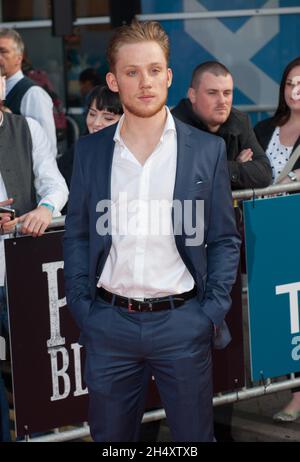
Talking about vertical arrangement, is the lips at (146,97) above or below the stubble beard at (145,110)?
above

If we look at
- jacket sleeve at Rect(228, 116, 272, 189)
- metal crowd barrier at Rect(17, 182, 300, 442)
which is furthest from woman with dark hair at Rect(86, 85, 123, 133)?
metal crowd barrier at Rect(17, 182, 300, 442)

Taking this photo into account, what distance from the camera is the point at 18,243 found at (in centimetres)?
477

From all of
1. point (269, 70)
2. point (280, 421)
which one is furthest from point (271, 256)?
point (269, 70)

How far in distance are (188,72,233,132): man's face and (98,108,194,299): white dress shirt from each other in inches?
77.3

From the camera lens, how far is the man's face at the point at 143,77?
12.8 feet

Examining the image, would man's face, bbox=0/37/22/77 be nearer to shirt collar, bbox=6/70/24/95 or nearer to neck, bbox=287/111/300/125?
shirt collar, bbox=6/70/24/95

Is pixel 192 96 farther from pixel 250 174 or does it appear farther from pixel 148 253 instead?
pixel 148 253

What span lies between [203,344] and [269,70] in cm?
734

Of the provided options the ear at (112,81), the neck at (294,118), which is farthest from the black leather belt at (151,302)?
the neck at (294,118)

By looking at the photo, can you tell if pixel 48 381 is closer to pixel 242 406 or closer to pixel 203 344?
pixel 203 344

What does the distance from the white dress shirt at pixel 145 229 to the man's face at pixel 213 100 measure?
1.96 metres

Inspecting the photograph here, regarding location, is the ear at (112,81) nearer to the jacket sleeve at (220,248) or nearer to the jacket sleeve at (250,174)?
the jacket sleeve at (220,248)

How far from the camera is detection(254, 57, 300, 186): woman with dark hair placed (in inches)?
245

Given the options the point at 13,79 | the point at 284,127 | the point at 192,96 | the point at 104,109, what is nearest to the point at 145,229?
the point at 104,109
